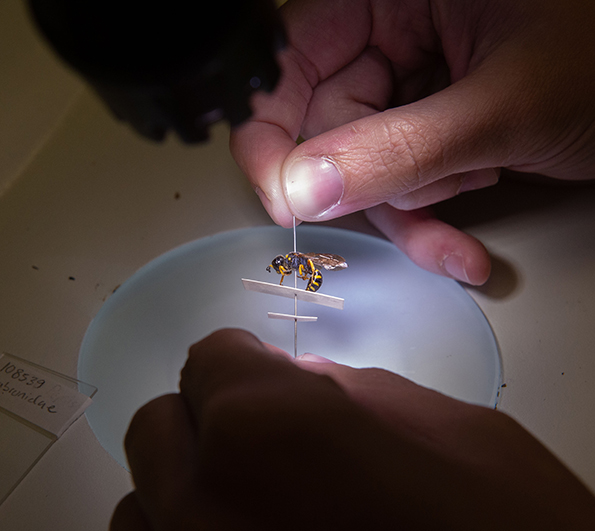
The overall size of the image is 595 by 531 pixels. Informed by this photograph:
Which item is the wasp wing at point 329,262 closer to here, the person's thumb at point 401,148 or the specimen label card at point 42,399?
the person's thumb at point 401,148

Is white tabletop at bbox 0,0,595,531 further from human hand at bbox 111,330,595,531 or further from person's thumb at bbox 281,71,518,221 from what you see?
person's thumb at bbox 281,71,518,221

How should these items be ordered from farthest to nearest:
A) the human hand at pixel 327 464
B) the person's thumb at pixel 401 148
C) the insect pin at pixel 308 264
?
the insect pin at pixel 308 264 < the person's thumb at pixel 401 148 < the human hand at pixel 327 464

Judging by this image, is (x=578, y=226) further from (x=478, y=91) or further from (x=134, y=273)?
(x=134, y=273)

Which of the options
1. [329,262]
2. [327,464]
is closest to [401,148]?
[329,262]

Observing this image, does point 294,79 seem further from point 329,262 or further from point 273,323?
point 273,323

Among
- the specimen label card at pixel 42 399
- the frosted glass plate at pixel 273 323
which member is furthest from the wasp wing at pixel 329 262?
the specimen label card at pixel 42 399

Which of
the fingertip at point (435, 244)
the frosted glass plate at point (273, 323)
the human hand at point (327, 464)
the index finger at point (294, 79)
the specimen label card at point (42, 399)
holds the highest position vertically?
the index finger at point (294, 79)
